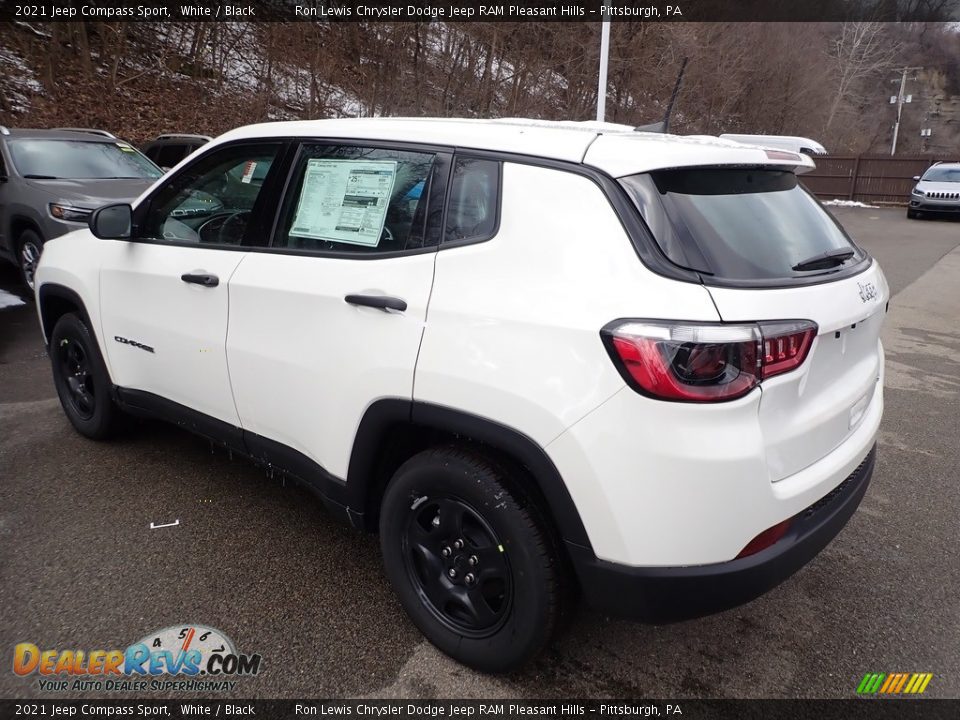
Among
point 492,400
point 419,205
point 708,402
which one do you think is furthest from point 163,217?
point 708,402

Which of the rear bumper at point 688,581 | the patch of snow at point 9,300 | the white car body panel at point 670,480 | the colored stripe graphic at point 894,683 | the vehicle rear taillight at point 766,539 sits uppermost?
the white car body panel at point 670,480

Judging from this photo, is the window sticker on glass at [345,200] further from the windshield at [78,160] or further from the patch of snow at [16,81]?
the patch of snow at [16,81]

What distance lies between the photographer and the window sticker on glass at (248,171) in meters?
2.91

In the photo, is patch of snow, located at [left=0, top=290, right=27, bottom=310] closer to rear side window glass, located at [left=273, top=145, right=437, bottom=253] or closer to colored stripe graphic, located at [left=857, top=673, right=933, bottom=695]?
rear side window glass, located at [left=273, top=145, right=437, bottom=253]

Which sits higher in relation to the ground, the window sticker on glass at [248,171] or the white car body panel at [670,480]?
the window sticker on glass at [248,171]

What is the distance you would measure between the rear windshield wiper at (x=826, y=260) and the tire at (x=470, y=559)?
1.13 metres

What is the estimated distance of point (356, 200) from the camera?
98.4 inches

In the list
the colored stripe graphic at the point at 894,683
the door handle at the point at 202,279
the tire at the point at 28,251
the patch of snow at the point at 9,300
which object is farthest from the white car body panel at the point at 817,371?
the patch of snow at the point at 9,300

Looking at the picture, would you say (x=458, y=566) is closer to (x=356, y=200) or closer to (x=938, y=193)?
(x=356, y=200)

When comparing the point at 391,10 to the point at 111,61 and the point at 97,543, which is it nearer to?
the point at 111,61

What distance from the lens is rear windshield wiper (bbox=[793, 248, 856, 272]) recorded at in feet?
6.98

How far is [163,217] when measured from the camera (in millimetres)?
3258

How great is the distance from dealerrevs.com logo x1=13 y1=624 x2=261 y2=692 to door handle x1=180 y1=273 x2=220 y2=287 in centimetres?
135

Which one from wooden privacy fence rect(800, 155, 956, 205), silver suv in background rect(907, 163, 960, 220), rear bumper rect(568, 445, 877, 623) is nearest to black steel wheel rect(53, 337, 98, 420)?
rear bumper rect(568, 445, 877, 623)
